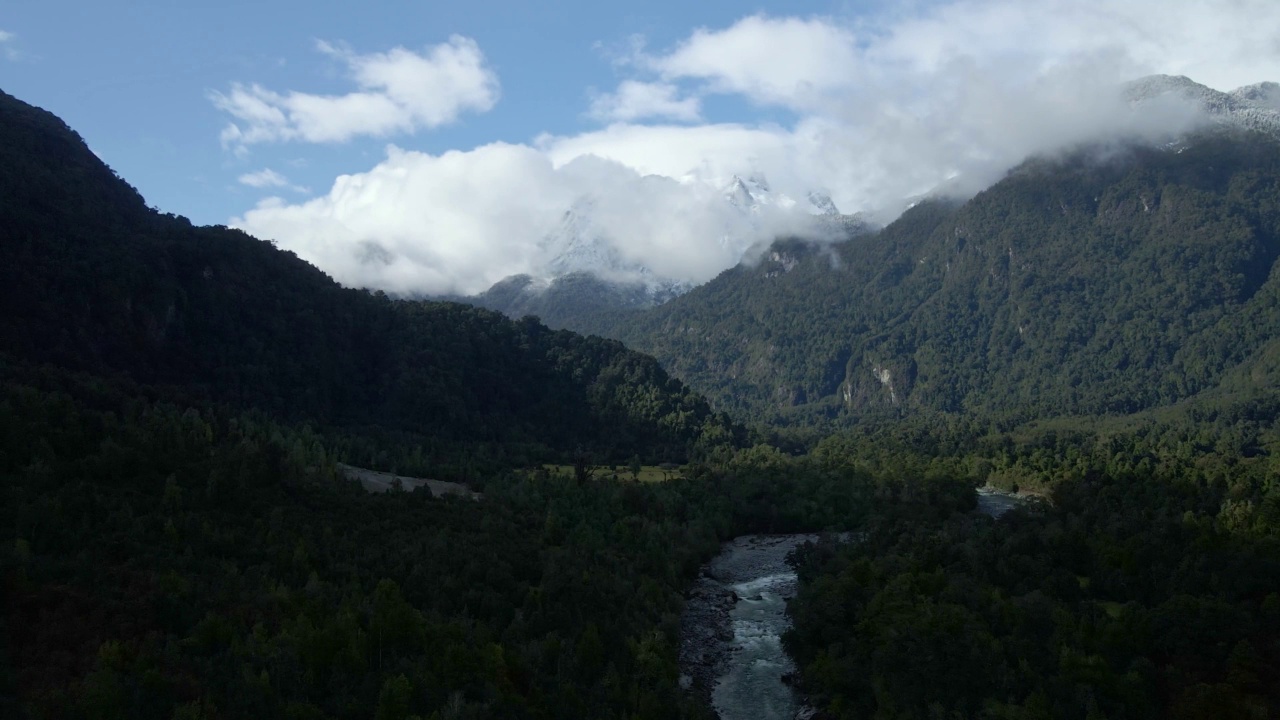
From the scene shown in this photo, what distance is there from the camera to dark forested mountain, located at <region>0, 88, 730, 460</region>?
124812 mm

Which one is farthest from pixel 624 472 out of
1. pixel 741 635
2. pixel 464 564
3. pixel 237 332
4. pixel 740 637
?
pixel 464 564

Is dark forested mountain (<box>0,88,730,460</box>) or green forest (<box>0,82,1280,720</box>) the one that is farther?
dark forested mountain (<box>0,88,730,460</box>)

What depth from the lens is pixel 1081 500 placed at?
354ft

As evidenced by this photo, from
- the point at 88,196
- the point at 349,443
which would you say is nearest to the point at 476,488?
the point at 349,443

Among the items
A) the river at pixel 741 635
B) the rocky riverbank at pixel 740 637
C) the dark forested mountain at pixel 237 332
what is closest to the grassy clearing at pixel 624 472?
the dark forested mountain at pixel 237 332

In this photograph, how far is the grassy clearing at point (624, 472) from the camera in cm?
14300

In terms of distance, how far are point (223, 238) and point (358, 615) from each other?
11915 centimetres

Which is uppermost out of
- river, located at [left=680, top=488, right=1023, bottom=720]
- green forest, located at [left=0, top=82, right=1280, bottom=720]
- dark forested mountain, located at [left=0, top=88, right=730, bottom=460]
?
dark forested mountain, located at [left=0, top=88, right=730, bottom=460]

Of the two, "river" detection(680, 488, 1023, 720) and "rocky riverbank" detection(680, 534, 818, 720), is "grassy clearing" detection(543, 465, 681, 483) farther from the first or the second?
"rocky riverbank" detection(680, 534, 818, 720)

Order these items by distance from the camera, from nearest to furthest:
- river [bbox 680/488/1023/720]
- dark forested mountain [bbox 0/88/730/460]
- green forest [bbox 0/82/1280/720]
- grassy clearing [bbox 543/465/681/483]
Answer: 1. green forest [bbox 0/82/1280/720]
2. river [bbox 680/488/1023/720]
3. dark forested mountain [bbox 0/88/730/460]
4. grassy clearing [bbox 543/465/681/483]

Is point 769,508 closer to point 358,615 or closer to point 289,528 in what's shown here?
point 289,528

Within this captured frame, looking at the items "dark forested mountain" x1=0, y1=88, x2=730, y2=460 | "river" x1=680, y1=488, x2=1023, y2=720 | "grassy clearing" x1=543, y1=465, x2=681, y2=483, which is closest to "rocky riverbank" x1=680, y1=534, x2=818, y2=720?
"river" x1=680, y1=488, x2=1023, y2=720

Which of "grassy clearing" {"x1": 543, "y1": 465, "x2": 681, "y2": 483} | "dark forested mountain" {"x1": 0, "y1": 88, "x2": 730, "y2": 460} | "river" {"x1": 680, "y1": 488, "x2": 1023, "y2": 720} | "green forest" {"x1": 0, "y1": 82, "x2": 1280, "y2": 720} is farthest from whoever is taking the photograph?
"grassy clearing" {"x1": 543, "y1": 465, "x2": 681, "y2": 483}

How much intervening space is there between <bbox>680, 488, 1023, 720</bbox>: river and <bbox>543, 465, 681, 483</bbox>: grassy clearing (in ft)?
103
